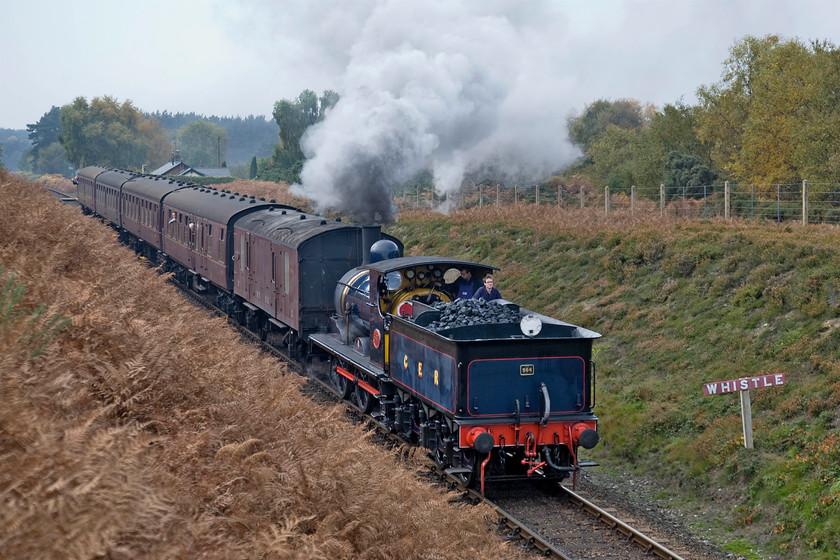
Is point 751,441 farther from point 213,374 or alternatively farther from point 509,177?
point 509,177

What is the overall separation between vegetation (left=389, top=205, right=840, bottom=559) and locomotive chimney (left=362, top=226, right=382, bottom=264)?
17.0 feet

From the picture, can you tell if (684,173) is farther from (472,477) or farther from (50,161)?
(50,161)

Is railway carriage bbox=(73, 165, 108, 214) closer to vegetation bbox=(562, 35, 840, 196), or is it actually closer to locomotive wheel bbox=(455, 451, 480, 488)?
vegetation bbox=(562, 35, 840, 196)

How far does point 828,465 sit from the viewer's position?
411 inches

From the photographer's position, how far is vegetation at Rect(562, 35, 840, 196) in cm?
3042

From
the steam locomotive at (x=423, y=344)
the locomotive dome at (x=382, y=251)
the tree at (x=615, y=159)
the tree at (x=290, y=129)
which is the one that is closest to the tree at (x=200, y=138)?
the tree at (x=290, y=129)

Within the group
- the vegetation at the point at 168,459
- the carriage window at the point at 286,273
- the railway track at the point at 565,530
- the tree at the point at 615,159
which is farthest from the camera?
the tree at the point at 615,159

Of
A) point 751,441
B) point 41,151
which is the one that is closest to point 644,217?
point 751,441

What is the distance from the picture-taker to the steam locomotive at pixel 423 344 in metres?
10.7

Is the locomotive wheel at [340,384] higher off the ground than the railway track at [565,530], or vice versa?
the locomotive wheel at [340,384]

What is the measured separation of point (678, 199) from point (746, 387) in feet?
69.2

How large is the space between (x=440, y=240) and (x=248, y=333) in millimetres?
10551

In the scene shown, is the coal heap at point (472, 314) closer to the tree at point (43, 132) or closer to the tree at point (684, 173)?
the tree at point (684, 173)

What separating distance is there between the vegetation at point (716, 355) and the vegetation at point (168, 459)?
370 cm
